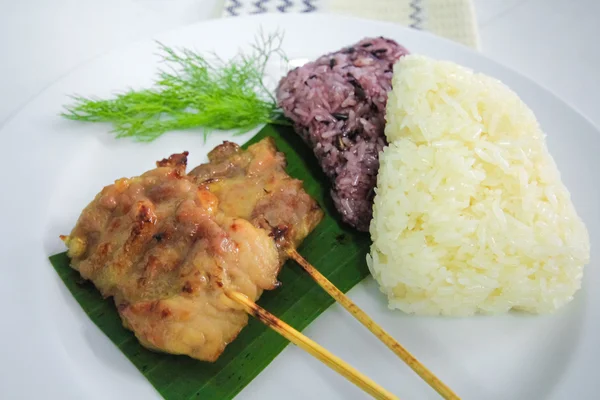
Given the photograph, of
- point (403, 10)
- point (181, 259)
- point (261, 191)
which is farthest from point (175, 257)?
point (403, 10)

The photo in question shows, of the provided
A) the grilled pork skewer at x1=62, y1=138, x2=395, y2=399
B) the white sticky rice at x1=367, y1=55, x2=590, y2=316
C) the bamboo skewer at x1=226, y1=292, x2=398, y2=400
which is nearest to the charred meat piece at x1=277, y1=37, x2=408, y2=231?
the white sticky rice at x1=367, y1=55, x2=590, y2=316

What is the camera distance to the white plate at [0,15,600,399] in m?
3.29

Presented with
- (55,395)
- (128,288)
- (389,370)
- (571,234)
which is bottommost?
(389,370)

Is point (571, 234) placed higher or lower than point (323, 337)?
higher

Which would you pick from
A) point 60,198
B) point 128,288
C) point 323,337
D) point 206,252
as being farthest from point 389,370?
point 60,198

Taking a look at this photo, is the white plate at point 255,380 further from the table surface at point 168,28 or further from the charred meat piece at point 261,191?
the table surface at point 168,28

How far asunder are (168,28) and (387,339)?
5164 millimetres

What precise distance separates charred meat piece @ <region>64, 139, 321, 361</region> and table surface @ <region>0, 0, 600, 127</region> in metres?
2.65

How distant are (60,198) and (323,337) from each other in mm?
2382

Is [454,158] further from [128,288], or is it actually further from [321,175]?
[128,288]

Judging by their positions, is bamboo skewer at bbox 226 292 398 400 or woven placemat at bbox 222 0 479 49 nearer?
bamboo skewer at bbox 226 292 398 400

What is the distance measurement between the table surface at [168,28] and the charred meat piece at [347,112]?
6.64 ft

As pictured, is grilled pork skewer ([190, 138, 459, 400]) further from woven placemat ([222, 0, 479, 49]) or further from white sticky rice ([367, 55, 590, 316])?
woven placemat ([222, 0, 479, 49])

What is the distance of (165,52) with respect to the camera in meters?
5.46
